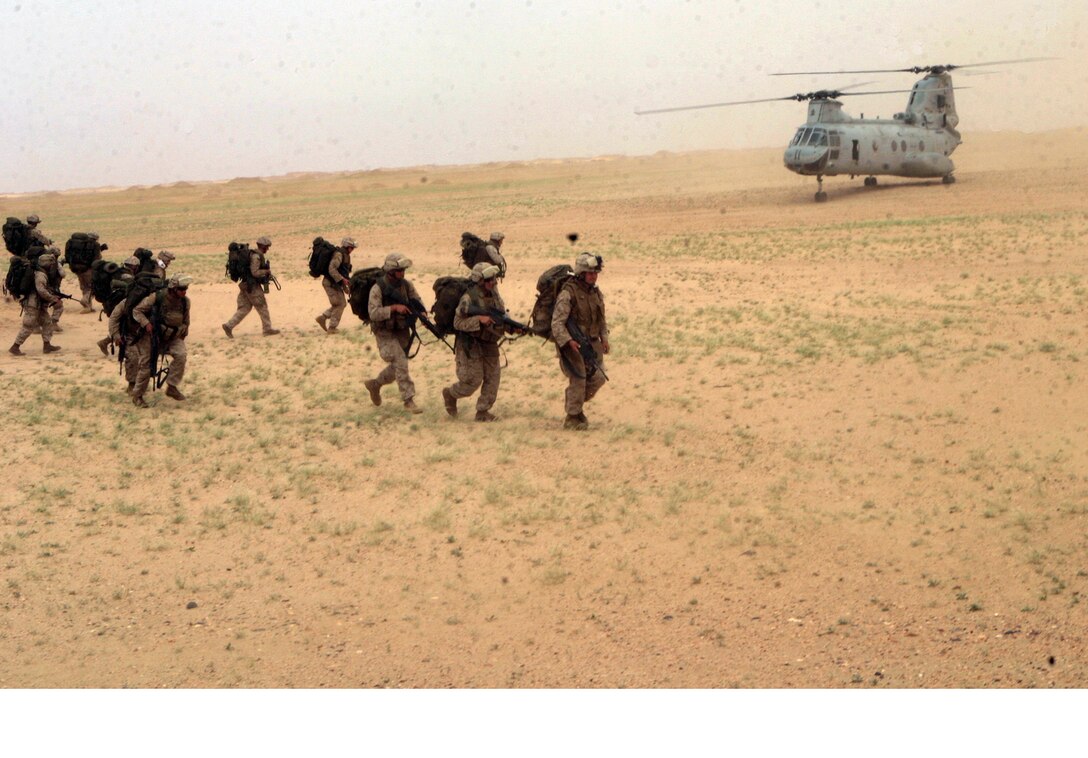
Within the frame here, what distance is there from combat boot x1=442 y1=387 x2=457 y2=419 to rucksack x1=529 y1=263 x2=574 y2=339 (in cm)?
162

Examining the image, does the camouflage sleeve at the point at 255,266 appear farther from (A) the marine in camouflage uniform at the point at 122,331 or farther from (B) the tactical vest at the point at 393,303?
(B) the tactical vest at the point at 393,303

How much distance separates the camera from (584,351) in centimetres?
1252

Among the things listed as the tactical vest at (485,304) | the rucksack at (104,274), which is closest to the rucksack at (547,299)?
the tactical vest at (485,304)

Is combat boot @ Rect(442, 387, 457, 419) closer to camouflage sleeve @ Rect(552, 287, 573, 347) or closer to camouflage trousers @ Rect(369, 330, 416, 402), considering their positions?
camouflage trousers @ Rect(369, 330, 416, 402)

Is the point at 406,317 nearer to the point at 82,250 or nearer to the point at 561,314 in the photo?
the point at 561,314

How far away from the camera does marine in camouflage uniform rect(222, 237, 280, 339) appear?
19125mm

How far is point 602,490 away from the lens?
11.1 m

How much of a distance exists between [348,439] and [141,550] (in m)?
3.66

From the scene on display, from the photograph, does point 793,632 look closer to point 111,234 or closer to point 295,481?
point 295,481

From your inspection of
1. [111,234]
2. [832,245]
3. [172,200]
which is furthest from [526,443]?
[172,200]

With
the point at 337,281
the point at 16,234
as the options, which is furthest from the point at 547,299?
the point at 16,234

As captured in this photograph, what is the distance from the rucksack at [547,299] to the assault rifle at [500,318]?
0.50 ft

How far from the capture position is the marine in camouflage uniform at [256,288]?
1912cm

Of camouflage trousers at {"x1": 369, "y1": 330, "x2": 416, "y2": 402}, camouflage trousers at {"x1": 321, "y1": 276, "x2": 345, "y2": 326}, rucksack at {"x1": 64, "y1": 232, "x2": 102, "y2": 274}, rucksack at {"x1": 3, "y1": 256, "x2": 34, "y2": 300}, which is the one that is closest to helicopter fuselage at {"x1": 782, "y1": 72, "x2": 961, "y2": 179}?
camouflage trousers at {"x1": 321, "y1": 276, "x2": 345, "y2": 326}
